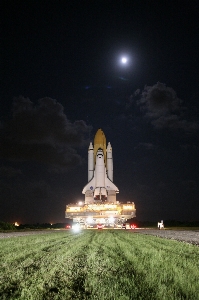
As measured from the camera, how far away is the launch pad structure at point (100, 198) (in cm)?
7138

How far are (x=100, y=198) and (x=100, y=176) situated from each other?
234 inches

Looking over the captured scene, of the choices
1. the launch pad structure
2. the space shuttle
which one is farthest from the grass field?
the space shuttle

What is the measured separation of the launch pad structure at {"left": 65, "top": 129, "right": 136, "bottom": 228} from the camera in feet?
234

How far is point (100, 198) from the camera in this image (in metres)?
72.2

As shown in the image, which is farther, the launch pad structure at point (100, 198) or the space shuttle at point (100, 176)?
the space shuttle at point (100, 176)

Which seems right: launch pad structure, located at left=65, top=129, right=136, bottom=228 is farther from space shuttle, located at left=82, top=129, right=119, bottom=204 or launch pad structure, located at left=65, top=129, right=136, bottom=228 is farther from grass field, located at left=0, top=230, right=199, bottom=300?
grass field, located at left=0, top=230, right=199, bottom=300

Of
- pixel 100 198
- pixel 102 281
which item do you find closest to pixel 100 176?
pixel 100 198

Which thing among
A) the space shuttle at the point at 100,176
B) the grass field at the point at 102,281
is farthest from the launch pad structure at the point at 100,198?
the grass field at the point at 102,281

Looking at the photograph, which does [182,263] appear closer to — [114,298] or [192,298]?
[192,298]

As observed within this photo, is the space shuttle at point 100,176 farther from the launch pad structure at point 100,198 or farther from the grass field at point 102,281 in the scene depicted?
the grass field at point 102,281

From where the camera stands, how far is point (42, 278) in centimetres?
571

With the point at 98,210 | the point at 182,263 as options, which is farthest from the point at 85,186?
the point at 182,263

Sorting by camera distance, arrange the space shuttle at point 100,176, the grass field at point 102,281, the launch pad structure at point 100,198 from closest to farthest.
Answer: the grass field at point 102,281 < the launch pad structure at point 100,198 < the space shuttle at point 100,176

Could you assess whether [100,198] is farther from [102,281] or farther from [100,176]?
[102,281]
